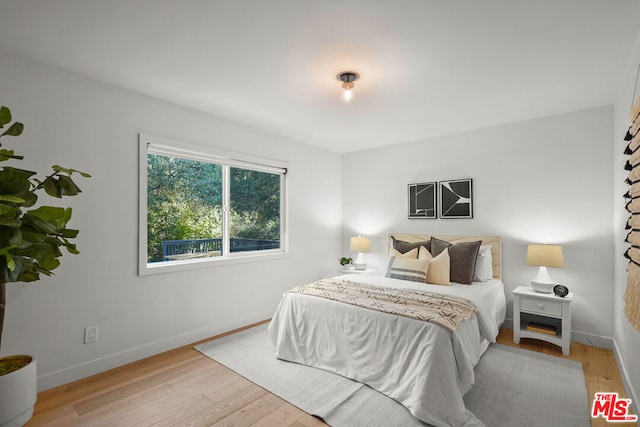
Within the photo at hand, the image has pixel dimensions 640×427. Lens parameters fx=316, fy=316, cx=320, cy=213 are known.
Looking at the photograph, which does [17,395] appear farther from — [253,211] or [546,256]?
[546,256]

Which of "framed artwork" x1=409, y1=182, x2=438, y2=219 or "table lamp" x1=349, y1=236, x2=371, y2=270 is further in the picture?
"table lamp" x1=349, y1=236, x2=371, y2=270

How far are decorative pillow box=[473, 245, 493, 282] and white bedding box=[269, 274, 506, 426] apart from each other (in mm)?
275

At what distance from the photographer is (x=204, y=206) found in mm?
3656

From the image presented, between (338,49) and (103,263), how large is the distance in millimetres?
2611

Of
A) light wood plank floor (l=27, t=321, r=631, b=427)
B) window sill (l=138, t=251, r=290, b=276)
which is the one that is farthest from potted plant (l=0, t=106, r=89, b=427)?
window sill (l=138, t=251, r=290, b=276)

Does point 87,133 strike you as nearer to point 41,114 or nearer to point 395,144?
point 41,114

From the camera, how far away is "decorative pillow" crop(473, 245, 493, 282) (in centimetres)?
358

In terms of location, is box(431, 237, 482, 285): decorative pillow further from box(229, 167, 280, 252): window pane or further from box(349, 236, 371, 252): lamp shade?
box(229, 167, 280, 252): window pane

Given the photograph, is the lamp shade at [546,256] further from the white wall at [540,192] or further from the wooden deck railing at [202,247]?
the wooden deck railing at [202,247]

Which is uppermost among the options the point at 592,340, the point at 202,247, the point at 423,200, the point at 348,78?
the point at 348,78

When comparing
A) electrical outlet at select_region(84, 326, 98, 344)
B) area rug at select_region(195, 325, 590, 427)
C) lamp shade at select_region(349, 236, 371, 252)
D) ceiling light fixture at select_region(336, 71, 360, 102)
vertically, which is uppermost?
ceiling light fixture at select_region(336, 71, 360, 102)

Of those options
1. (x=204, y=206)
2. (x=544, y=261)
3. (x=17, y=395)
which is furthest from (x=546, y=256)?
(x=17, y=395)

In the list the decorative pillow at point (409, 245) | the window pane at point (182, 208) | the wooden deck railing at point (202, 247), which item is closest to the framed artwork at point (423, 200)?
the decorative pillow at point (409, 245)

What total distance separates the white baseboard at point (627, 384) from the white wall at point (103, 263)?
137 inches
